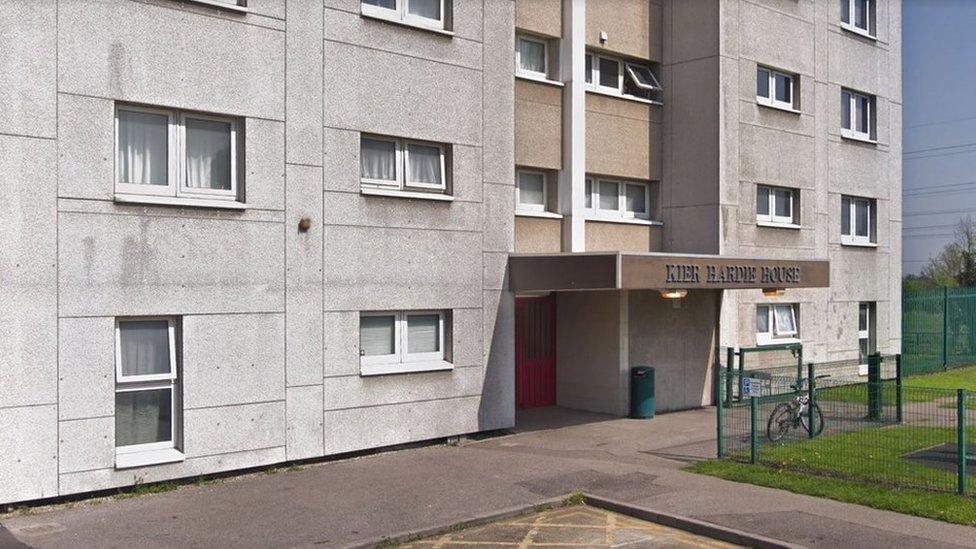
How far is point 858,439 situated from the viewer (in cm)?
1350

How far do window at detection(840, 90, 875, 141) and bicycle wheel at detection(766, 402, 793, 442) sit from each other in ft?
38.9

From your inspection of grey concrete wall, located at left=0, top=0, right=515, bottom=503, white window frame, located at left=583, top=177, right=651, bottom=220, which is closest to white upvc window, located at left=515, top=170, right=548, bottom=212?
white window frame, located at left=583, top=177, right=651, bottom=220

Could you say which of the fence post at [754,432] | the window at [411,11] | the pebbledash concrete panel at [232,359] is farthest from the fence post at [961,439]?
the window at [411,11]

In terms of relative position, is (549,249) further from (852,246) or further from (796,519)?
(852,246)

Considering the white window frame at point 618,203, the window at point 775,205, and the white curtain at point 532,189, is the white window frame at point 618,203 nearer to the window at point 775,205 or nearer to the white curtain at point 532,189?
the white curtain at point 532,189

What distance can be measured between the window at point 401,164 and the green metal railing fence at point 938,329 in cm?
1748

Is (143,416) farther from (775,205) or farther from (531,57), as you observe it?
(775,205)

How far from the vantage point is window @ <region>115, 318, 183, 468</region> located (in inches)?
452

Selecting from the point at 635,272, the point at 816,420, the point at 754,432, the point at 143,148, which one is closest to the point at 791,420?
the point at 816,420

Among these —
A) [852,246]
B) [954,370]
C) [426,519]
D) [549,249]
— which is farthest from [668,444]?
[954,370]

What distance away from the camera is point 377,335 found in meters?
14.1

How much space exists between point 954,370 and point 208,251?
2360cm

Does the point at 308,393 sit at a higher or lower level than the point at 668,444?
higher

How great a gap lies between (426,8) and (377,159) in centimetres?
267
